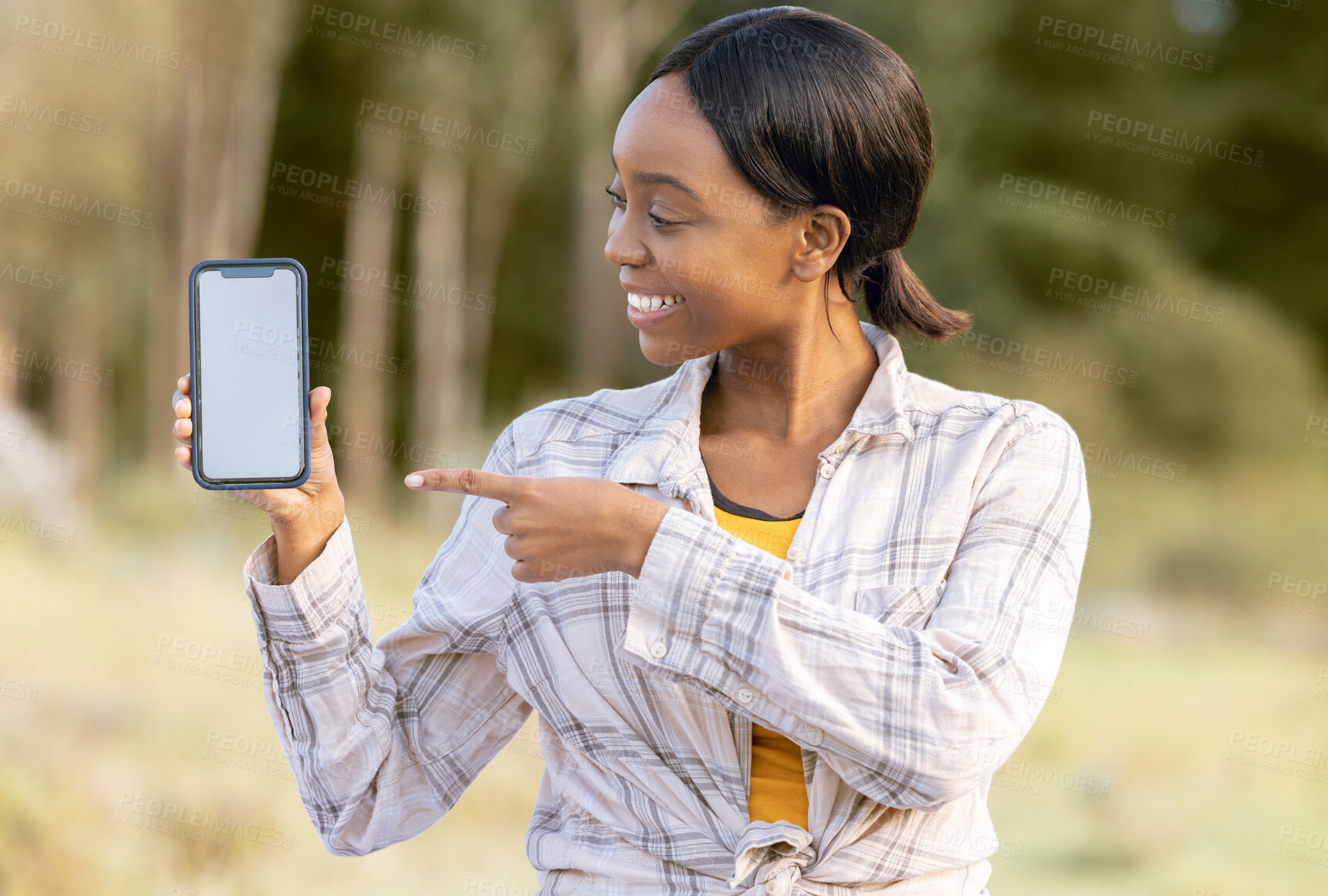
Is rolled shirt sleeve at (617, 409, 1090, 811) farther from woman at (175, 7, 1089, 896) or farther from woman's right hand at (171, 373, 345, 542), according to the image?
woman's right hand at (171, 373, 345, 542)

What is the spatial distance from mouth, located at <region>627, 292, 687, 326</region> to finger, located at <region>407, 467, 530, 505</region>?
1.31 ft

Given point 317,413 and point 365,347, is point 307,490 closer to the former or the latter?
point 317,413

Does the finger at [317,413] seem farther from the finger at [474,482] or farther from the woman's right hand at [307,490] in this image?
the finger at [474,482]

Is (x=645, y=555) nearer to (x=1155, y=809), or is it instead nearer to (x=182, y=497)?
(x=1155, y=809)

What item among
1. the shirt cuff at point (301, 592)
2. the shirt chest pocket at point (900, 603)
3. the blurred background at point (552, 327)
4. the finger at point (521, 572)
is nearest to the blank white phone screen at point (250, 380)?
the shirt cuff at point (301, 592)

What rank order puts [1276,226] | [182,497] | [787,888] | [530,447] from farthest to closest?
1. [1276,226]
2. [182,497]
3. [530,447]
4. [787,888]

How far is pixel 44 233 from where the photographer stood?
1071 cm

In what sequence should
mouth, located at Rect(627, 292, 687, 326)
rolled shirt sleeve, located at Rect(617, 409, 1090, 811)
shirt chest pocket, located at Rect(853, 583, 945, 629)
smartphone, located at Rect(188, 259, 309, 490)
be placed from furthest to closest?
mouth, located at Rect(627, 292, 687, 326) → shirt chest pocket, located at Rect(853, 583, 945, 629) → smartphone, located at Rect(188, 259, 309, 490) → rolled shirt sleeve, located at Rect(617, 409, 1090, 811)

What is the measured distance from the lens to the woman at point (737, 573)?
58.6 inches

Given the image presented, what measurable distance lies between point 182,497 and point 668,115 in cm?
752

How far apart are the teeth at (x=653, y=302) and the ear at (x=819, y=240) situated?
7.5 inches

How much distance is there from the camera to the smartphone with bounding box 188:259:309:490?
61.7 inches

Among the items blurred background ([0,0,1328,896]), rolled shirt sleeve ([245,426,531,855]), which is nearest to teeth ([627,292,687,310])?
rolled shirt sleeve ([245,426,531,855])

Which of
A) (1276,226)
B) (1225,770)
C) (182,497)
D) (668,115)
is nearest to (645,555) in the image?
(668,115)
